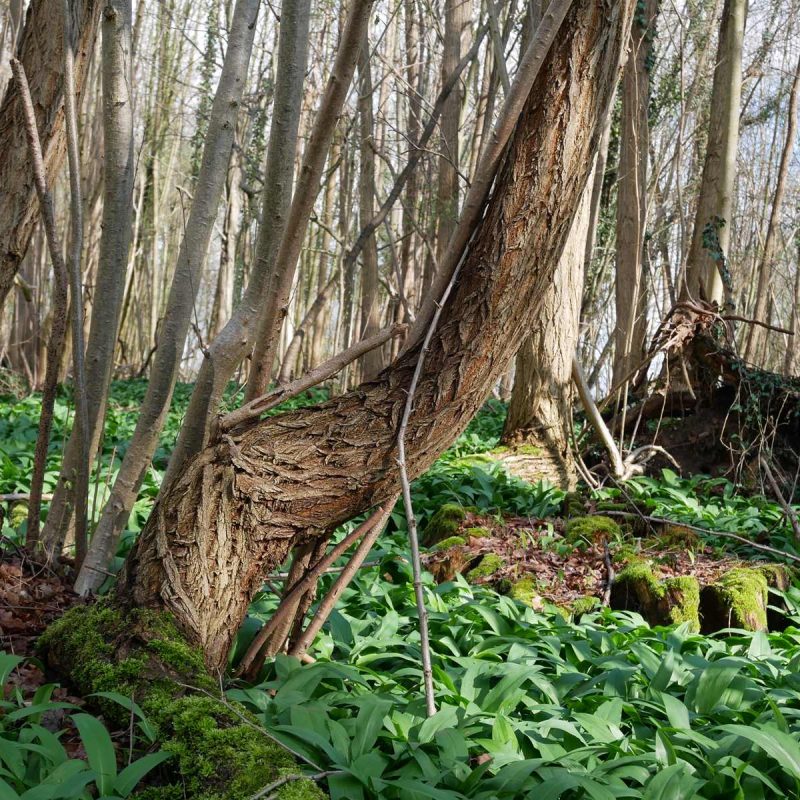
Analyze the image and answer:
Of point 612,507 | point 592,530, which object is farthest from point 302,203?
point 612,507

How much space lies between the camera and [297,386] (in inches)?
114

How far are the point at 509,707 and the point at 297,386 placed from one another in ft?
4.33

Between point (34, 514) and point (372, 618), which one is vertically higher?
point (34, 514)

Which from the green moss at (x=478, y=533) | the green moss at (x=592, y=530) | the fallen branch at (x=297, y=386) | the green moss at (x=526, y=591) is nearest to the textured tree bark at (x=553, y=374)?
the green moss at (x=592, y=530)

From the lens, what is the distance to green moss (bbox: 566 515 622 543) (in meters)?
5.09

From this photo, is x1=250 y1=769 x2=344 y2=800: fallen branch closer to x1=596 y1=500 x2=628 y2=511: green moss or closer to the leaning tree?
the leaning tree

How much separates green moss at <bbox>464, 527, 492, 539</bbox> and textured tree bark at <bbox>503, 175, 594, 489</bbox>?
1.97 meters

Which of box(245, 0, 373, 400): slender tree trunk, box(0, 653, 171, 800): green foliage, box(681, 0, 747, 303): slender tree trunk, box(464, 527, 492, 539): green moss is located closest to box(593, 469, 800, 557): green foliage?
box(464, 527, 492, 539): green moss

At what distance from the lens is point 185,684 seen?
7.61 feet

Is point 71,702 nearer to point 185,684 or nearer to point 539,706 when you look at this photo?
point 185,684

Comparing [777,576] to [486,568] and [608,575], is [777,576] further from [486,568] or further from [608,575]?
[486,568]

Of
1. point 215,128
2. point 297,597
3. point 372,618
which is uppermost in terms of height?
point 215,128

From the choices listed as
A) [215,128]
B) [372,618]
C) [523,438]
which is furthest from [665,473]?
[215,128]

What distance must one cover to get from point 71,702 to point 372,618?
1442 mm
